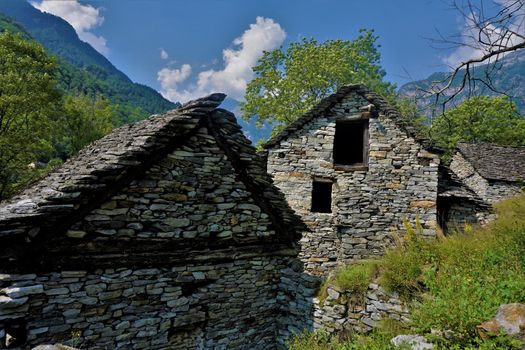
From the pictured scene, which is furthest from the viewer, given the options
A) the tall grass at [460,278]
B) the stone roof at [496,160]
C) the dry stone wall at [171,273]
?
the stone roof at [496,160]

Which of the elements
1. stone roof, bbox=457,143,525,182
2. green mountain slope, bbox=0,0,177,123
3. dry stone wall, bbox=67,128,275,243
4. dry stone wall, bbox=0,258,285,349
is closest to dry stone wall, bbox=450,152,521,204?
stone roof, bbox=457,143,525,182

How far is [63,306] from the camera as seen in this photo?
4633 millimetres

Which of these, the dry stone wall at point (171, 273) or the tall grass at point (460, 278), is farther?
the dry stone wall at point (171, 273)

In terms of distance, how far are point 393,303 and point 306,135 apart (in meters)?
6.75

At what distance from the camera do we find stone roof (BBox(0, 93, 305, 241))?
4.35 metres

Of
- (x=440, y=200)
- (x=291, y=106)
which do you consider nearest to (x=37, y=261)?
(x=440, y=200)

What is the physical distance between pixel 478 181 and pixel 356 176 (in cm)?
1520

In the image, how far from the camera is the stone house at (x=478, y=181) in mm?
10930

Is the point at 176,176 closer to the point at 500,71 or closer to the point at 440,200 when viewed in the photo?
the point at 500,71

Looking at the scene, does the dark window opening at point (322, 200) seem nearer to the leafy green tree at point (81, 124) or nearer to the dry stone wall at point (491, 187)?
the dry stone wall at point (491, 187)

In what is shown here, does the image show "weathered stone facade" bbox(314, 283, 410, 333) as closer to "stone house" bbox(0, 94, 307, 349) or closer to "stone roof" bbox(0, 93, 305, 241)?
"stone house" bbox(0, 94, 307, 349)

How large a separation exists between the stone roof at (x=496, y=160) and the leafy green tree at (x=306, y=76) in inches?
295

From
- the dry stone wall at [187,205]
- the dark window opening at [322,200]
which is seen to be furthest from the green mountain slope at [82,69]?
the dry stone wall at [187,205]

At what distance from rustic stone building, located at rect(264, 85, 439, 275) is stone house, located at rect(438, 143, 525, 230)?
132 centimetres
